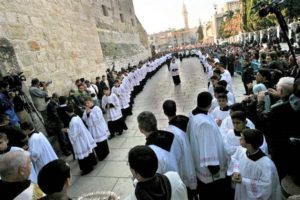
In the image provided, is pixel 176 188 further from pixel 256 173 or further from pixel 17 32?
pixel 17 32

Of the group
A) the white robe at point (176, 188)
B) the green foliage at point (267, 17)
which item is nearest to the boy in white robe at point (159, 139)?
the white robe at point (176, 188)

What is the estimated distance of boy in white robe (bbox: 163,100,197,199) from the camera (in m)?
3.16

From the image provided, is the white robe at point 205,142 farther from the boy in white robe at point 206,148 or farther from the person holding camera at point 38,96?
the person holding camera at point 38,96

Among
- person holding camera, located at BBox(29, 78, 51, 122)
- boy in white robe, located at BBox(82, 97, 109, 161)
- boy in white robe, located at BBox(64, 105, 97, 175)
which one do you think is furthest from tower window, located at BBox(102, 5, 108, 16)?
boy in white robe, located at BBox(64, 105, 97, 175)

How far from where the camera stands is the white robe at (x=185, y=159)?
10.3 ft

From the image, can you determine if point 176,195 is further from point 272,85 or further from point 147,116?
point 272,85

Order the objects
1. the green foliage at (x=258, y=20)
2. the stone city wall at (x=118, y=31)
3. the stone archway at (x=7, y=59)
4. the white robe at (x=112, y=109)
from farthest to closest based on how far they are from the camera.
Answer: the green foliage at (x=258, y=20), the stone city wall at (x=118, y=31), the white robe at (x=112, y=109), the stone archway at (x=7, y=59)

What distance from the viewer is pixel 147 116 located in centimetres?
283

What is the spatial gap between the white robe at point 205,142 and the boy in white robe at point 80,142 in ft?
9.85

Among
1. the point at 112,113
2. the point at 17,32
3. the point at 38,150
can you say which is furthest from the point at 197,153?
the point at 17,32

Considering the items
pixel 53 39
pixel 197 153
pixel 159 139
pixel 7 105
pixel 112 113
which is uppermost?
pixel 53 39

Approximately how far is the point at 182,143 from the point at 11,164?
6.58ft

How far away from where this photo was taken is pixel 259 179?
264 cm

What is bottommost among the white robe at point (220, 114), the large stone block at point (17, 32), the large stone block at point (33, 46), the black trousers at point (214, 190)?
the black trousers at point (214, 190)
